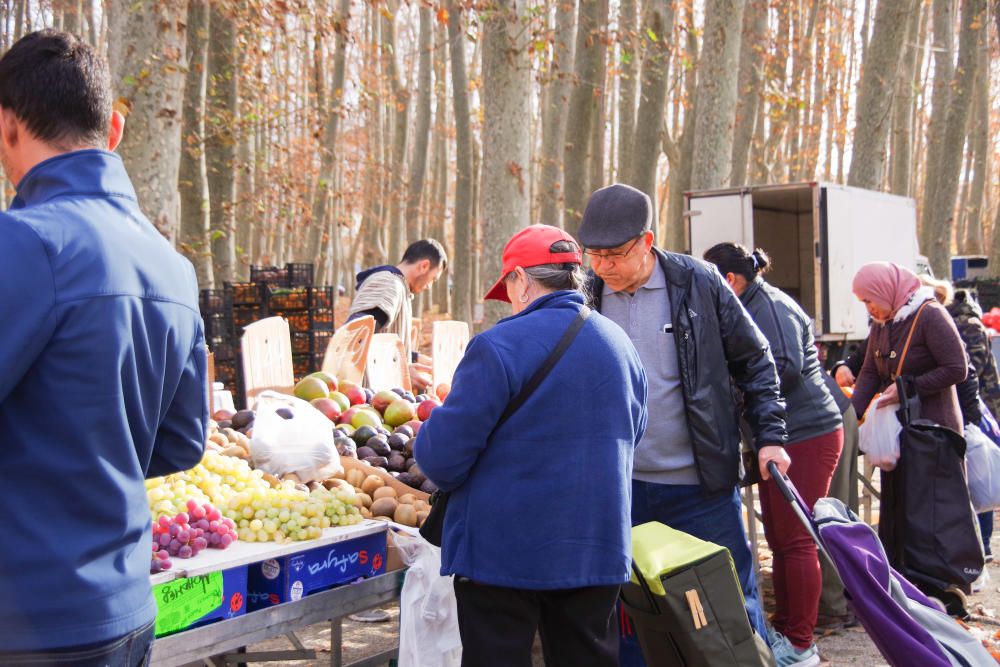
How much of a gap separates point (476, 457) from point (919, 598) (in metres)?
1.95

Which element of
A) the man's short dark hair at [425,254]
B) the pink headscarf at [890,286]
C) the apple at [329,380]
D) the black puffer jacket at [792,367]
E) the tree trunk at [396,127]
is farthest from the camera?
the tree trunk at [396,127]

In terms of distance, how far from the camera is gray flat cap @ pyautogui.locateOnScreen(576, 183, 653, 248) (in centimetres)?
374

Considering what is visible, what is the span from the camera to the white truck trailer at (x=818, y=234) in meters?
13.4

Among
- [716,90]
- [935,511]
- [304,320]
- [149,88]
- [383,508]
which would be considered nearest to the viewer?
[383,508]

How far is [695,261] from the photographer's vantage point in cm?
409

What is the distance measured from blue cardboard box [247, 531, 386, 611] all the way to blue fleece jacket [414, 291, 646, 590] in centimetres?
77

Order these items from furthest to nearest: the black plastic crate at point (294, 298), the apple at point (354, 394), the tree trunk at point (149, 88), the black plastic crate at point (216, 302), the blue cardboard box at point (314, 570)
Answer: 1. the black plastic crate at point (294, 298)
2. the black plastic crate at point (216, 302)
3. the tree trunk at point (149, 88)
4. the apple at point (354, 394)
5. the blue cardboard box at point (314, 570)

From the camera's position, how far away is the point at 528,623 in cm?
290

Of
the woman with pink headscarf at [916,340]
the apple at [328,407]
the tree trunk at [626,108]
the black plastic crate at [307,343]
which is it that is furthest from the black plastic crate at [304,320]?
the woman with pink headscarf at [916,340]

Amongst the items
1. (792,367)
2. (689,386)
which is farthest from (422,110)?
(689,386)

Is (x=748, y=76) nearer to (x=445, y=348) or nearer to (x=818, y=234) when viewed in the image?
(x=818, y=234)

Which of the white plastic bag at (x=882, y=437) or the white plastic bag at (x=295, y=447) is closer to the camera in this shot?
the white plastic bag at (x=295, y=447)

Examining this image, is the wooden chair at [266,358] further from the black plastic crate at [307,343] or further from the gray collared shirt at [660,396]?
Result: the black plastic crate at [307,343]

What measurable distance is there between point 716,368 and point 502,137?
5.99 m
